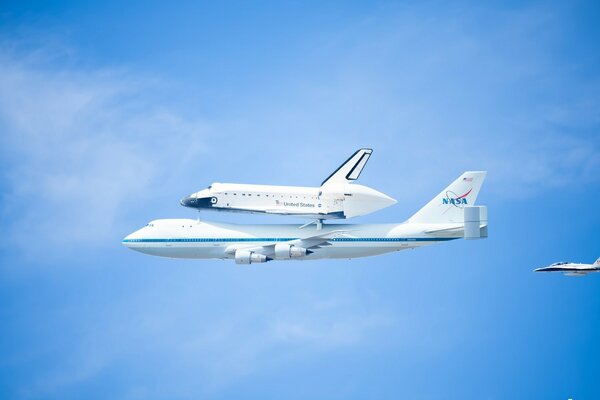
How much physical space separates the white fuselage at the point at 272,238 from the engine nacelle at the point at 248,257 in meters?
1.39

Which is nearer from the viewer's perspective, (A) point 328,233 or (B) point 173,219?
(A) point 328,233

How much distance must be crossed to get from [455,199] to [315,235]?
14.9 m

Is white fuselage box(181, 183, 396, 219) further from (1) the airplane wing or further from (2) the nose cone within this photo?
(1) the airplane wing

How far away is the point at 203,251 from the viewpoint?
265 ft

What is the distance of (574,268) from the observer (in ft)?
306

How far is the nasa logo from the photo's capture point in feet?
273

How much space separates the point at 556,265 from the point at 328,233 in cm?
3071

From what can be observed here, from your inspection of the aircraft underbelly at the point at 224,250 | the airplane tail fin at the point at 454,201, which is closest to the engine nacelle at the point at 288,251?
the aircraft underbelly at the point at 224,250

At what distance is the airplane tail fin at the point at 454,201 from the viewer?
271 ft

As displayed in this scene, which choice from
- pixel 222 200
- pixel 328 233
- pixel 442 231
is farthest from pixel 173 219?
pixel 442 231

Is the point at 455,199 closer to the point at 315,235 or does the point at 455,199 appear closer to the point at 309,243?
the point at 315,235

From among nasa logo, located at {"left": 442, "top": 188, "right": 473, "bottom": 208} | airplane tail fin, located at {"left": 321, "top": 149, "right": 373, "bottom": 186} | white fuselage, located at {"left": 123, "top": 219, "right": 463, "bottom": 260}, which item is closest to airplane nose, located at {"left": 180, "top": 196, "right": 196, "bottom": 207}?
white fuselage, located at {"left": 123, "top": 219, "right": 463, "bottom": 260}

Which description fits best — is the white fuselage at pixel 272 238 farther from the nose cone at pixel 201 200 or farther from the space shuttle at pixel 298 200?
the nose cone at pixel 201 200

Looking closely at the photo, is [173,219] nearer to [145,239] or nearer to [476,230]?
[145,239]
